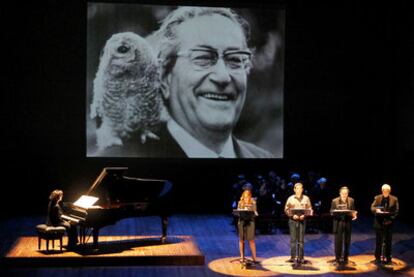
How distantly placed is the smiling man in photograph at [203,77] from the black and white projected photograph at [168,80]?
0.02 metres

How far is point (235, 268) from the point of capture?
33.7 feet

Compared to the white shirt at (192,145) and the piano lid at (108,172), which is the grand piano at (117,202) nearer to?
the piano lid at (108,172)

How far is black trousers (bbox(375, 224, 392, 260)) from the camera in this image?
1040cm

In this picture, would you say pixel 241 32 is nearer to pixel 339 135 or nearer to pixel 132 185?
pixel 339 135

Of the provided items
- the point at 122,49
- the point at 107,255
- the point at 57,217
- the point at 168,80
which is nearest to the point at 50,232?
the point at 57,217

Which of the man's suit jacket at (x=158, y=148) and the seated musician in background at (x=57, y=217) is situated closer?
the seated musician in background at (x=57, y=217)

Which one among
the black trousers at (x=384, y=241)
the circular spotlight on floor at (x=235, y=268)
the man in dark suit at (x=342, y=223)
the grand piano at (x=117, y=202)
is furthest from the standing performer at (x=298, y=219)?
the grand piano at (x=117, y=202)

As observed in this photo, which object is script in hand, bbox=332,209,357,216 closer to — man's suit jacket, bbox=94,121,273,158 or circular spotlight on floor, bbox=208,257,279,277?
circular spotlight on floor, bbox=208,257,279,277

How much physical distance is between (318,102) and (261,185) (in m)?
3.80

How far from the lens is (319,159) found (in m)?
16.6

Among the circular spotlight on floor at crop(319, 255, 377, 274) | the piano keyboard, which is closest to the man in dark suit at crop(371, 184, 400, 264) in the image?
the circular spotlight on floor at crop(319, 255, 377, 274)

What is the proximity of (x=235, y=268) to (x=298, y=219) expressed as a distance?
4.27 feet

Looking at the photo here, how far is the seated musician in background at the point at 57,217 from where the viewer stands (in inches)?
414

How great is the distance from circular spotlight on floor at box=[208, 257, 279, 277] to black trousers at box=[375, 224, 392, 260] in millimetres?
1926
